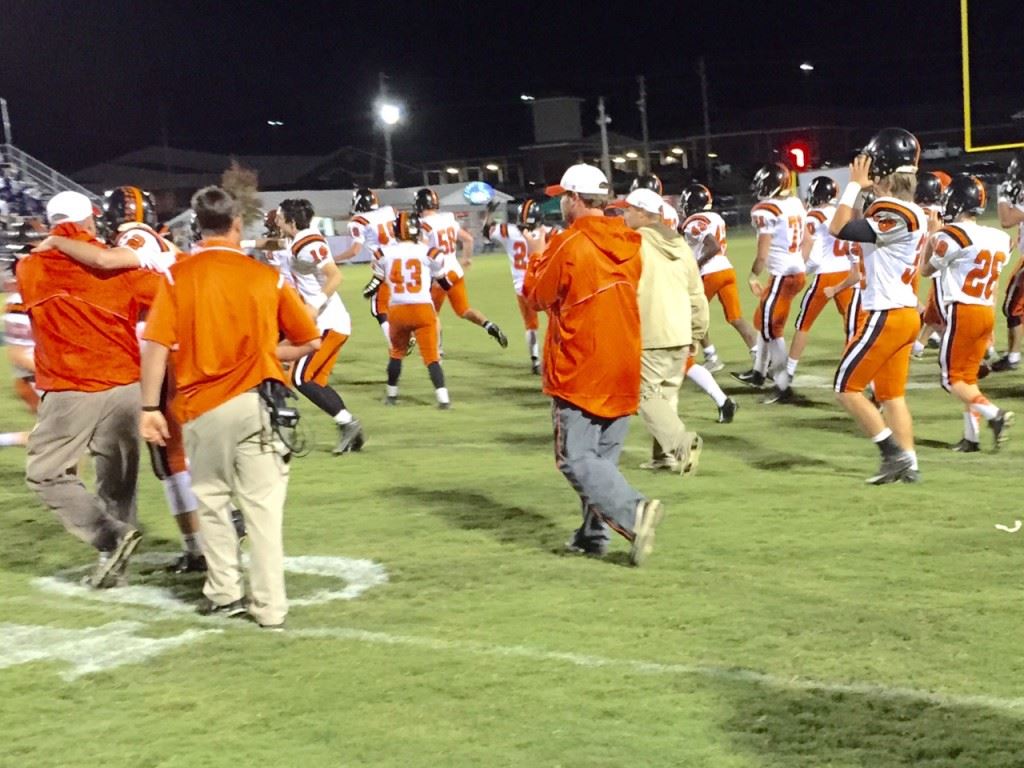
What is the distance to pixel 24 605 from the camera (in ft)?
18.3

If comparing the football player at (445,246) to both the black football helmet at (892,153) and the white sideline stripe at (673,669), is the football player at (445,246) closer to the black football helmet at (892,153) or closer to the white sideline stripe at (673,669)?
the black football helmet at (892,153)

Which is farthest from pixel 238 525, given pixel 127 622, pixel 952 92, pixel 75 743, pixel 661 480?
pixel 952 92

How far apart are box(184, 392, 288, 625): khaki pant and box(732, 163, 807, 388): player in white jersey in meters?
6.55

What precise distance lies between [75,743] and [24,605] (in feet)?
6.11

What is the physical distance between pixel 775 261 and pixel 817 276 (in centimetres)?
41

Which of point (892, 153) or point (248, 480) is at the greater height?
point (892, 153)

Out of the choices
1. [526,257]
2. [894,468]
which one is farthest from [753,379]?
[526,257]

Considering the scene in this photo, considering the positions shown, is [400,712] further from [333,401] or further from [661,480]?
[333,401]

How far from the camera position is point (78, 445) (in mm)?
5617

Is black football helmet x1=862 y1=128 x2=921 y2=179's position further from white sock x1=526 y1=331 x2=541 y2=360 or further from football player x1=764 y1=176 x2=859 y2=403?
white sock x1=526 y1=331 x2=541 y2=360

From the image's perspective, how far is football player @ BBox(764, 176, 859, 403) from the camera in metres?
10.5

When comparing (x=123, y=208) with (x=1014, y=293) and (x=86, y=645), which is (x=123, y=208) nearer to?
(x=86, y=645)

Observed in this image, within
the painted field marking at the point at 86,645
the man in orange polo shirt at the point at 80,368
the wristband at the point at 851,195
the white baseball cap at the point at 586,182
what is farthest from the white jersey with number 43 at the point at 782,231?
the painted field marking at the point at 86,645

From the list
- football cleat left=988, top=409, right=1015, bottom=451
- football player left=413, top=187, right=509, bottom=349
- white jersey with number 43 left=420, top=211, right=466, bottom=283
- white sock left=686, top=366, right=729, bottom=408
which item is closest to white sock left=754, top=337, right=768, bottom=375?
white sock left=686, top=366, right=729, bottom=408
